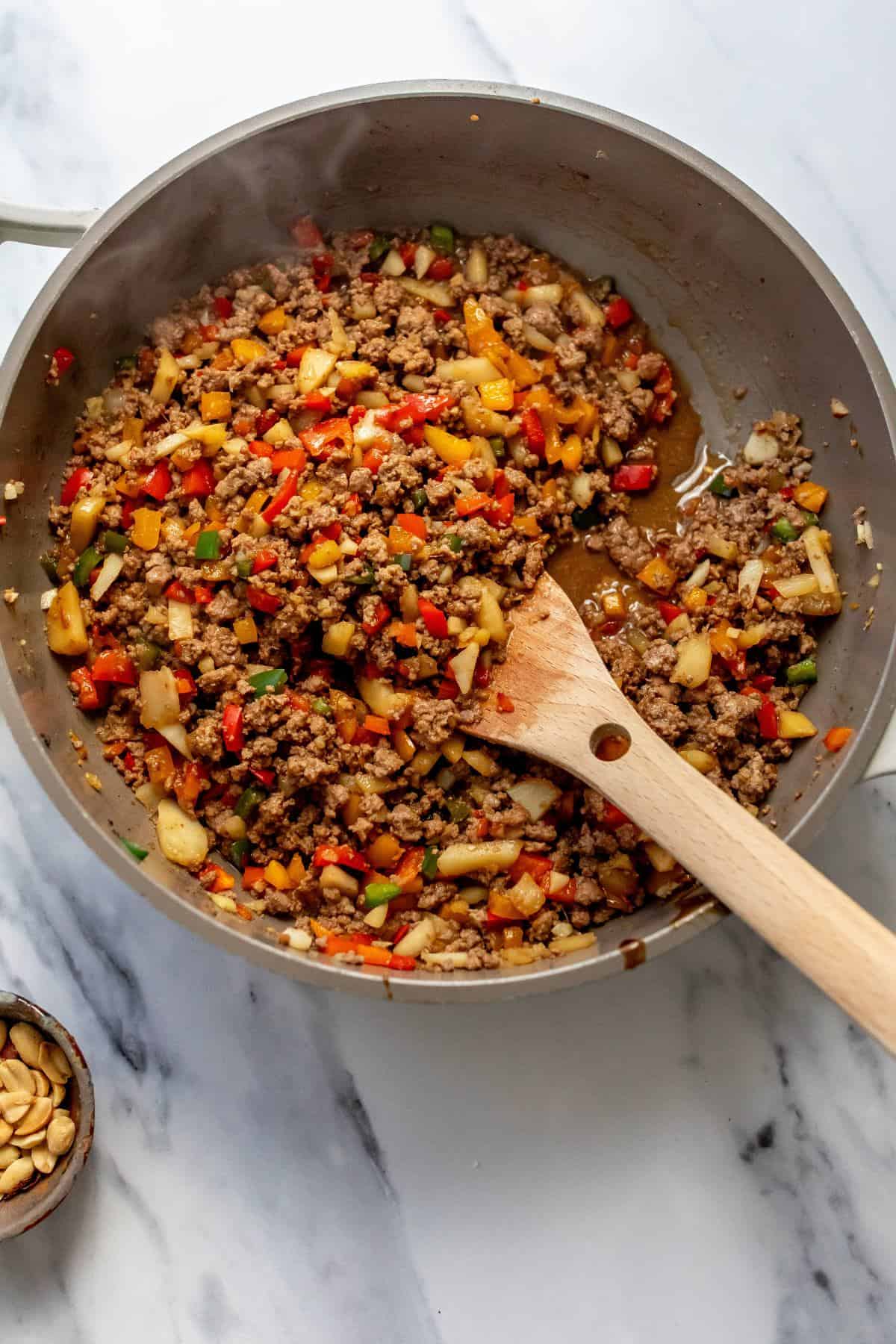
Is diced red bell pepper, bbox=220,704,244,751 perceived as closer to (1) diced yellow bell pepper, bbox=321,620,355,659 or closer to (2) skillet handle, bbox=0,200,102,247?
(1) diced yellow bell pepper, bbox=321,620,355,659

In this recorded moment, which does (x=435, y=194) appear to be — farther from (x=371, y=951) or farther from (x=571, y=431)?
(x=371, y=951)

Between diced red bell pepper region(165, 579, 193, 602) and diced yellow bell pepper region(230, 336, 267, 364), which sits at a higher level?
diced yellow bell pepper region(230, 336, 267, 364)

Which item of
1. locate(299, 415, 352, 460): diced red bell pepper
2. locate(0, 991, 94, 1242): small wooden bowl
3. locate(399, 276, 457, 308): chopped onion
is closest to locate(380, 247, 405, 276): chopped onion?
locate(399, 276, 457, 308): chopped onion

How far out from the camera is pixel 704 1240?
121 inches

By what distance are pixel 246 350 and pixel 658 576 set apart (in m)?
1.24

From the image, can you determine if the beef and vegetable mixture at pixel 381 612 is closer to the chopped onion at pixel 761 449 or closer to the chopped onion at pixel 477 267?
the chopped onion at pixel 761 449

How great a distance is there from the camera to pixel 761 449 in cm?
315

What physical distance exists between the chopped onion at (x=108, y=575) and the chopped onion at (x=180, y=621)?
18 cm

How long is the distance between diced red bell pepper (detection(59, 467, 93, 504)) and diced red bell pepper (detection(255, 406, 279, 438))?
449mm

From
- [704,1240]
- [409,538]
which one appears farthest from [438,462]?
[704,1240]

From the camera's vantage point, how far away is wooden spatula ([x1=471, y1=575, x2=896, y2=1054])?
2354 millimetres

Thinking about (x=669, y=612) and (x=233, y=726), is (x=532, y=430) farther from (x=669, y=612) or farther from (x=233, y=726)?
(x=233, y=726)

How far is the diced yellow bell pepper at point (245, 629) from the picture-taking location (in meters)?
2.81

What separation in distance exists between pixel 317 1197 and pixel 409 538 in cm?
178
